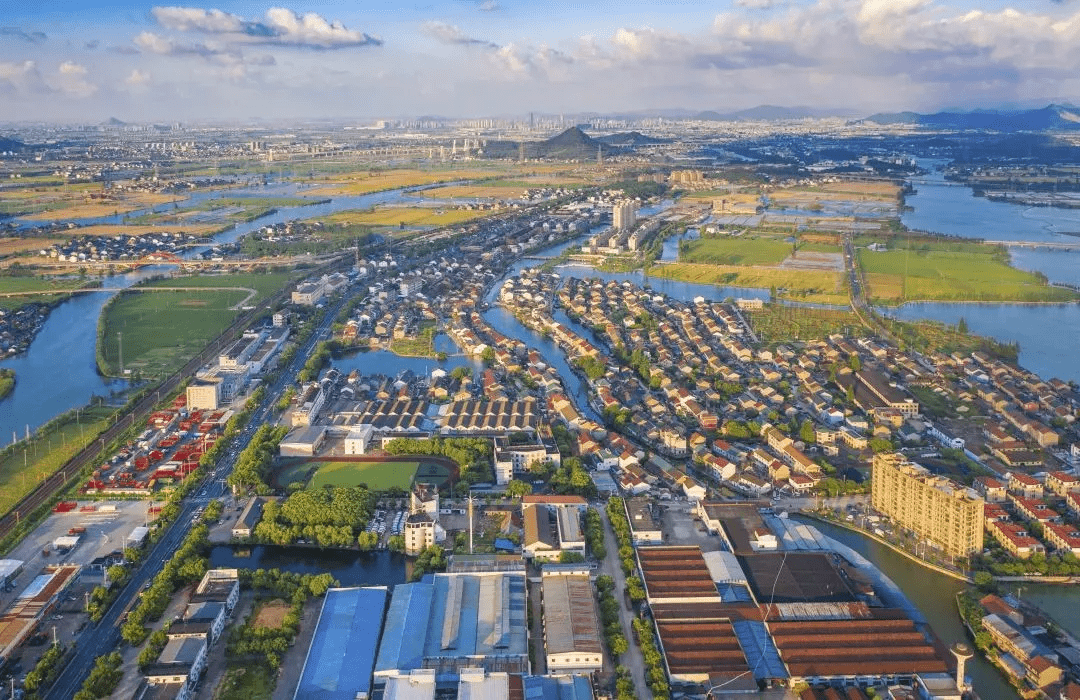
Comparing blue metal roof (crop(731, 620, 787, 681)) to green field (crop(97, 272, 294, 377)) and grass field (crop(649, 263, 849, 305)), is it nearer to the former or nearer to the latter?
green field (crop(97, 272, 294, 377))

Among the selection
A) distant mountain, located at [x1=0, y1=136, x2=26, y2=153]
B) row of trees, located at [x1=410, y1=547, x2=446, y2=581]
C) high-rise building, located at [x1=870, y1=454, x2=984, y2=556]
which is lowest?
row of trees, located at [x1=410, y1=547, x2=446, y2=581]

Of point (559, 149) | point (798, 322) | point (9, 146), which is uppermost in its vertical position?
point (9, 146)

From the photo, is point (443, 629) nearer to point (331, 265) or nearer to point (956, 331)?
point (956, 331)

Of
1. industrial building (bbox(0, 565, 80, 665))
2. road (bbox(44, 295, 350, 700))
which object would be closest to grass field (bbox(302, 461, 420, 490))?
road (bbox(44, 295, 350, 700))

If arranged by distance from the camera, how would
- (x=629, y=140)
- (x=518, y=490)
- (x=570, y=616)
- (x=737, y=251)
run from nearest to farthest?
(x=570, y=616) → (x=518, y=490) → (x=737, y=251) → (x=629, y=140)

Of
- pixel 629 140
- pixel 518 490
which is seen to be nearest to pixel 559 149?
pixel 629 140

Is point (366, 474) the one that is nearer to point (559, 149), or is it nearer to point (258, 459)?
point (258, 459)

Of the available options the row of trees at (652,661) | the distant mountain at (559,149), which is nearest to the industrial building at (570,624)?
the row of trees at (652,661)

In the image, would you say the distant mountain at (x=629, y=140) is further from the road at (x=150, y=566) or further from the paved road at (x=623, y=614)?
the paved road at (x=623, y=614)
